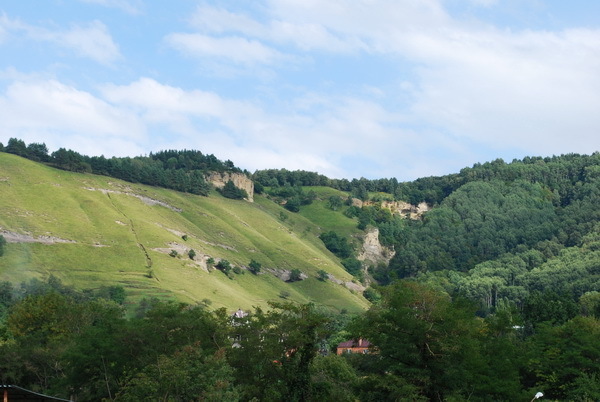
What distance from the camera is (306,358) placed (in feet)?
203

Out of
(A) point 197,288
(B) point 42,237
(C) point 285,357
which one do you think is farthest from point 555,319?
(B) point 42,237

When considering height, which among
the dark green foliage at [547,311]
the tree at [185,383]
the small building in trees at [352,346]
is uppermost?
the dark green foliage at [547,311]

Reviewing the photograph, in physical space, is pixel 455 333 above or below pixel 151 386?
above

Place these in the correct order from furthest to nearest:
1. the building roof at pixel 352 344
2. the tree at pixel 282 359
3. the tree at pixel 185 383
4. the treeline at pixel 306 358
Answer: the building roof at pixel 352 344
the tree at pixel 282 359
the treeline at pixel 306 358
the tree at pixel 185 383

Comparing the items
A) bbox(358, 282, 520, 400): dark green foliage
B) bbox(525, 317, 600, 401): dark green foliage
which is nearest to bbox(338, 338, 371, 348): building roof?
bbox(525, 317, 600, 401): dark green foliage

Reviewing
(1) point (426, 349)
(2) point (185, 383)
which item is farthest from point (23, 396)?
(1) point (426, 349)

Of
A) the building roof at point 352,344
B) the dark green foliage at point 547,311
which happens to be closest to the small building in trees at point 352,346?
the building roof at point 352,344

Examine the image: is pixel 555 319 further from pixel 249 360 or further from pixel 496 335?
pixel 249 360

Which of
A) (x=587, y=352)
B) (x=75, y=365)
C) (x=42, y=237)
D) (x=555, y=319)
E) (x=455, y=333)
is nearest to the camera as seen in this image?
(x=455, y=333)

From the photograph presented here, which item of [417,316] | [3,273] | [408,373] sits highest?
[417,316]

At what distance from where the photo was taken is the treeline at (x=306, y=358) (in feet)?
196

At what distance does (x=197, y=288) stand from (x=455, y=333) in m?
127

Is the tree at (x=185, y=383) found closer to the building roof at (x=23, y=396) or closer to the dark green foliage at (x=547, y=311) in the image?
the building roof at (x=23, y=396)

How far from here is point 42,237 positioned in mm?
184250
